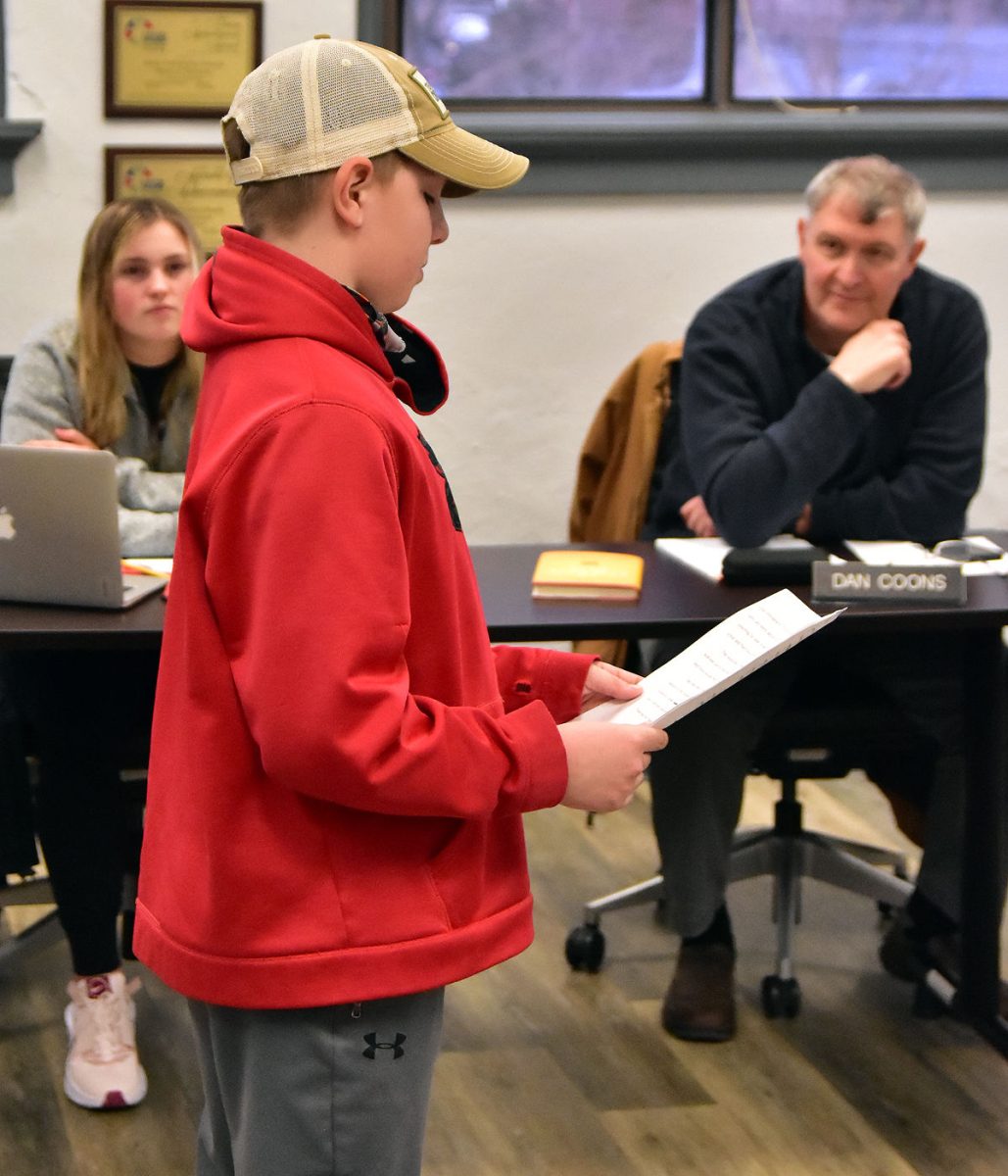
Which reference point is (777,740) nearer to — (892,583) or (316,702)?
(892,583)

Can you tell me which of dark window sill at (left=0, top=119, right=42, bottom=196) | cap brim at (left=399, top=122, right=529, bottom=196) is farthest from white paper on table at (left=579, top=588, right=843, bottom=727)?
dark window sill at (left=0, top=119, right=42, bottom=196)

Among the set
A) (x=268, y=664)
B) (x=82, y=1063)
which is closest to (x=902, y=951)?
(x=82, y=1063)

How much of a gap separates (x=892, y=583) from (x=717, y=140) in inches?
70.8

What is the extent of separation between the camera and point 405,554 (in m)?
1.18

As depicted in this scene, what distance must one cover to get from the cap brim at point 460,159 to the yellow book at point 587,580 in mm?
1033

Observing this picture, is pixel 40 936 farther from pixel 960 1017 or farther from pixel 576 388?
pixel 576 388

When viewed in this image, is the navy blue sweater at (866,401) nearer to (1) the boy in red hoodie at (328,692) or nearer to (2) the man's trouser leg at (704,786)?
(2) the man's trouser leg at (704,786)

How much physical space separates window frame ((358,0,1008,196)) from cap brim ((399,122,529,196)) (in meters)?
2.45

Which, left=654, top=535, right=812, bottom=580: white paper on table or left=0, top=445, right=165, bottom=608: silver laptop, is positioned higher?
left=0, top=445, right=165, bottom=608: silver laptop

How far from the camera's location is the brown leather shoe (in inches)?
99.3

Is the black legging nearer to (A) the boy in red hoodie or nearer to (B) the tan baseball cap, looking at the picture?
(A) the boy in red hoodie

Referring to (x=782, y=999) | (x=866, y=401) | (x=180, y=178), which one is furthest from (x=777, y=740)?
(x=180, y=178)

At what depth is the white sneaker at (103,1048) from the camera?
90.5 inches

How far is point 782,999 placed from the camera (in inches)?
102
